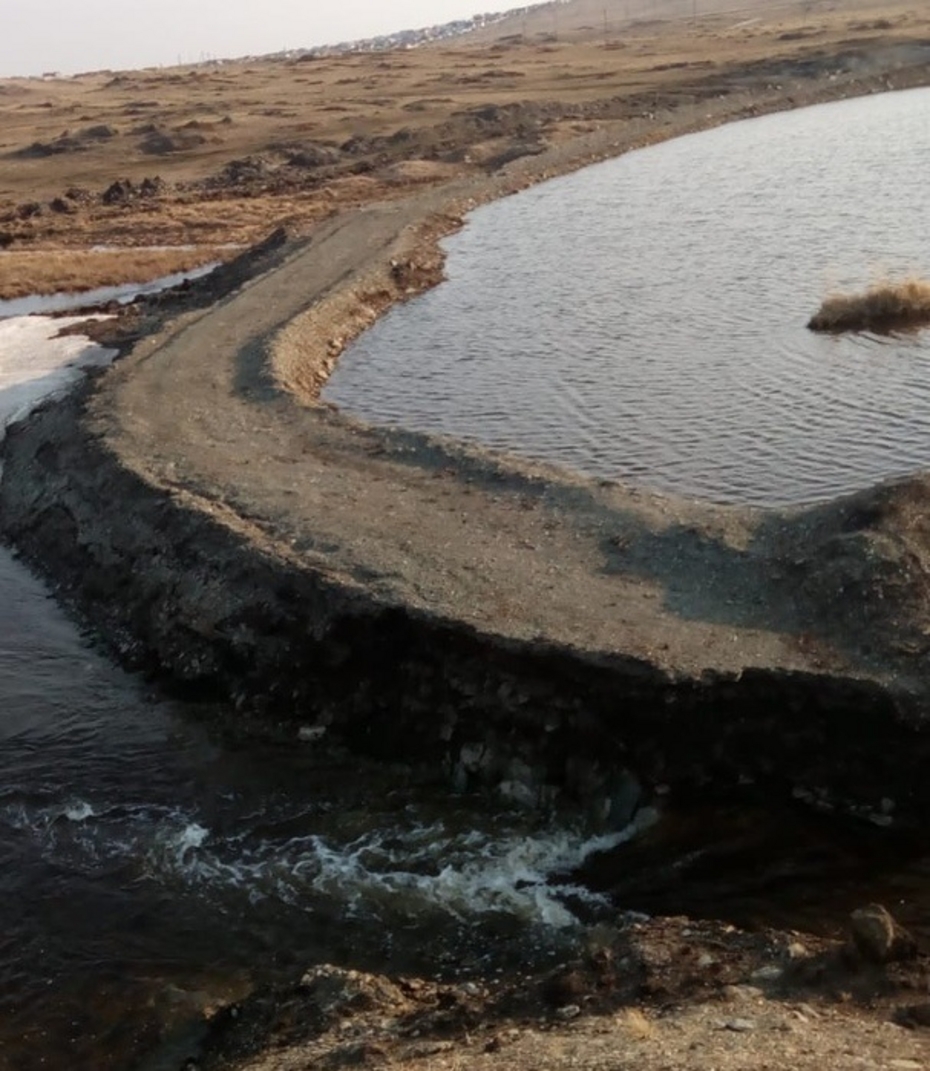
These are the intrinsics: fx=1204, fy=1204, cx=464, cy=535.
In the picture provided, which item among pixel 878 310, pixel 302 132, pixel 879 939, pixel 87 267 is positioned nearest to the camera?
pixel 879 939

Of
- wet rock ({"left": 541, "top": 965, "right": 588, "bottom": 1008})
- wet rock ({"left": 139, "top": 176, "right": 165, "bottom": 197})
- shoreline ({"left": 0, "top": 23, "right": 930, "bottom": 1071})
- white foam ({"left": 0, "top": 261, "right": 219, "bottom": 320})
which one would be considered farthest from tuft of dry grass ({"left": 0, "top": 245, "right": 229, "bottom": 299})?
wet rock ({"left": 541, "top": 965, "right": 588, "bottom": 1008})

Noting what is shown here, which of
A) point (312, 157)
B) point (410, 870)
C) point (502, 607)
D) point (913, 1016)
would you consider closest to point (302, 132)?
point (312, 157)

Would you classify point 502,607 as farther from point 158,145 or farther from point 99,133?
point 99,133

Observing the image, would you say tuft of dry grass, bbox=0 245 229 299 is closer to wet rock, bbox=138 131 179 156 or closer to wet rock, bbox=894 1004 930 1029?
wet rock, bbox=138 131 179 156

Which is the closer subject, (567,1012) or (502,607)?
(567,1012)

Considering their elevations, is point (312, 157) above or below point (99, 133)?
below

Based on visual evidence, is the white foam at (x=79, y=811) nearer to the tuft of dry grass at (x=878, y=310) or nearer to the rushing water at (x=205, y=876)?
the rushing water at (x=205, y=876)

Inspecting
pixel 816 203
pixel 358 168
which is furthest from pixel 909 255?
pixel 358 168

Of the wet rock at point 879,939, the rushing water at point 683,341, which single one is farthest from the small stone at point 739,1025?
the rushing water at point 683,341
